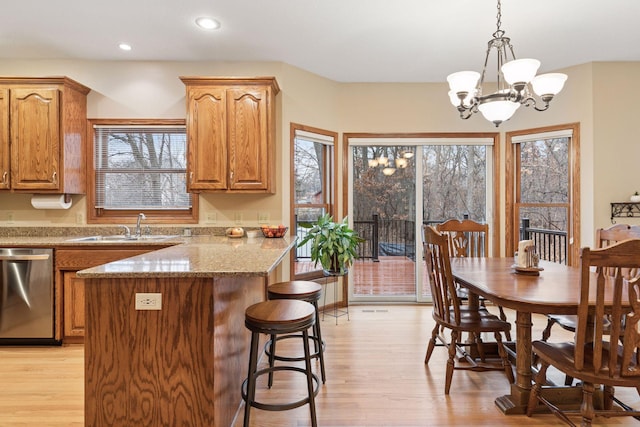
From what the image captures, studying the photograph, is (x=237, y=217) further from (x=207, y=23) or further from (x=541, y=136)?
(x=541, y=136)

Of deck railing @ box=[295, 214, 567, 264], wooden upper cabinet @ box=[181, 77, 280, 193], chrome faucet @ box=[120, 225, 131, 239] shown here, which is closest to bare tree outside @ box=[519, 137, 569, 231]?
deck railing @ box=[295, 214, 567, 264]

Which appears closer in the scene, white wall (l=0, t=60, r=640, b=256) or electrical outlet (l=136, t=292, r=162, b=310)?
electrical outlet (l=136, t=292, r=162, b=310)

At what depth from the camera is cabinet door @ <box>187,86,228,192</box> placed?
11.2ft

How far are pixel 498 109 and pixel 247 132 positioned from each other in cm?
221

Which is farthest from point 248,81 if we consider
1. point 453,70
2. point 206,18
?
point 453,70

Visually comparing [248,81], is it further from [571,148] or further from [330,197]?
[571,148]

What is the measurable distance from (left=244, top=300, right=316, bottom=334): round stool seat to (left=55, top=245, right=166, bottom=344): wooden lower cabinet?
1.86 metres

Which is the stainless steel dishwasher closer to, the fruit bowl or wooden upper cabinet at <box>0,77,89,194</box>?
wooden upper cabinet at <box>0,77,89,194</box>

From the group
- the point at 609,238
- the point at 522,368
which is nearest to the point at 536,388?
the point at 522,368

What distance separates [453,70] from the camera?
4020mm

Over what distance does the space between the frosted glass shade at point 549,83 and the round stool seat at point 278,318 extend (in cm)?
208

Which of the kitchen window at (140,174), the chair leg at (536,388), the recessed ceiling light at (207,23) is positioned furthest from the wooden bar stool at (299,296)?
the recessed ceiling light at (207,23)

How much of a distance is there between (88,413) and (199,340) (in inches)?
24.0

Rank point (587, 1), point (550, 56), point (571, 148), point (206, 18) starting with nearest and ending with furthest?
point (587, 1)
point (206, 18)
point (550, 56)
point (571, 148)
